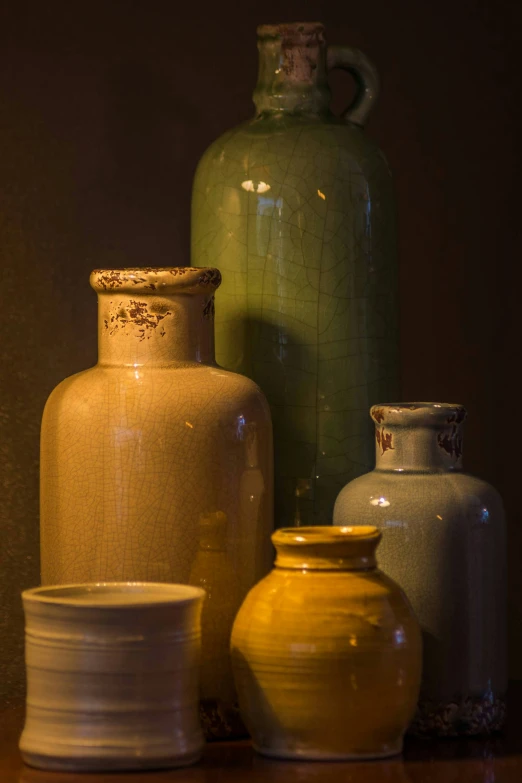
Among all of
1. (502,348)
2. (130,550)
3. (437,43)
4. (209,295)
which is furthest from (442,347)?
(130,550)

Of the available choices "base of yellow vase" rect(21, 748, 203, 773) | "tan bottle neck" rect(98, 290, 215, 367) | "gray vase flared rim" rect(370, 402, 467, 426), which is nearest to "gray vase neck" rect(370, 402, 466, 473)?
"gray vase flared rim" rect(370, 402, 467, 426)

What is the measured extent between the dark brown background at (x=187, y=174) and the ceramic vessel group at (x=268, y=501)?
0.59 feet

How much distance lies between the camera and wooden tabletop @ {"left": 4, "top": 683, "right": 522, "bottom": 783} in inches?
31.3

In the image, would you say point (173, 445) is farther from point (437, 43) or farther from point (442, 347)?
point (437, 43)

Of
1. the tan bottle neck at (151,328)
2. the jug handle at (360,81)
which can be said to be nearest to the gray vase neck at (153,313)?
the tan bottle neck at (151,328)

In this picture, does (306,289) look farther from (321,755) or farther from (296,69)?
(321,755)

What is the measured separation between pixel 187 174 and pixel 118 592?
0.51 m

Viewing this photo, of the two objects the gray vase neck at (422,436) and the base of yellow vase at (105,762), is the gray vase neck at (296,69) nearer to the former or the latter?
the gray vase neck at (422,436)

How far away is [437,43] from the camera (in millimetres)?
1281

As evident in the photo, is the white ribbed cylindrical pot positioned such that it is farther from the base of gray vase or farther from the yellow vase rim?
the base of gray vase

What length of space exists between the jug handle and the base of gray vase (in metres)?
0.49

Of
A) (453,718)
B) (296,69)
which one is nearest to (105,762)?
(453,718)

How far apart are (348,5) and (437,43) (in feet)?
0.32

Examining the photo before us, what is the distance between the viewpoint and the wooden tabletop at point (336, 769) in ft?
2.61
